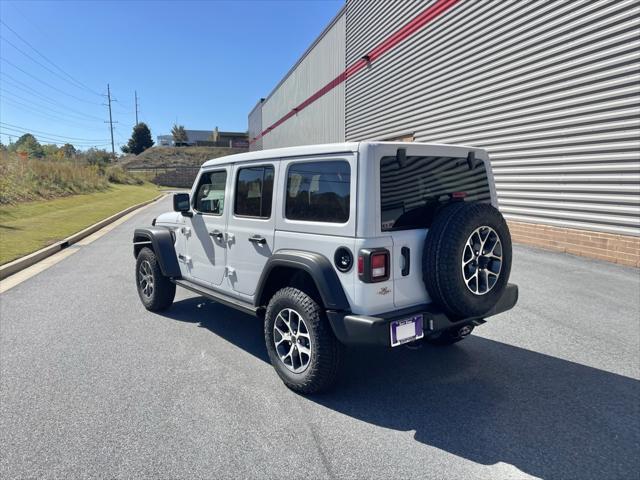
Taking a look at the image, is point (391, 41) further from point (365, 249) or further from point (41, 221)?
point (365, 249)

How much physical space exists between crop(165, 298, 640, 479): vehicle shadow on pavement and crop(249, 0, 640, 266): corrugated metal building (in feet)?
16.5

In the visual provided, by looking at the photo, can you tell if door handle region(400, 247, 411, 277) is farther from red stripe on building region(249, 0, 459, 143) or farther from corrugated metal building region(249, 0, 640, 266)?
red stripe on building region(249, 0, 459, 143)

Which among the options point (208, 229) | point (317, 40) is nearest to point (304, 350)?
point (208, 229)

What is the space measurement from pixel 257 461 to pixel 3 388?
236cm

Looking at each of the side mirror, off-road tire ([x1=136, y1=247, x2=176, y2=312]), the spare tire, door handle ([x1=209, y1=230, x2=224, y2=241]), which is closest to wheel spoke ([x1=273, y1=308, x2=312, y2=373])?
the spare tire

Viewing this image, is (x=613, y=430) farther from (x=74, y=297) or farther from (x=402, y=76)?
(x=402, y=76)

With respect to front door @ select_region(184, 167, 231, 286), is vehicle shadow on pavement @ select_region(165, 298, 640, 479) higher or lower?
lower

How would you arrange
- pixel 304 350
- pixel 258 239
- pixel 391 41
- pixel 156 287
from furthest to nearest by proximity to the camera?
pixel 391 41 < pixel 156 287 < pixel 258 239 < pixel 304 350

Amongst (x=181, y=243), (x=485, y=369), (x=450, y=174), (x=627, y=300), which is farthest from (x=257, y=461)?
(x=627, y=300)

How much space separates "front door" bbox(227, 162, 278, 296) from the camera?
363 cm

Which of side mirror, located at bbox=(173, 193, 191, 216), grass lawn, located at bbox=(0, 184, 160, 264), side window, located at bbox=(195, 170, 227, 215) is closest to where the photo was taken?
side window, located at bbox=(195, 170, 227, 215)

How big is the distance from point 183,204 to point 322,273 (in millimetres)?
2394

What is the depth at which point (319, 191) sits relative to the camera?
3.20 meters

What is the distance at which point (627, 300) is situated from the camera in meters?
5.52
